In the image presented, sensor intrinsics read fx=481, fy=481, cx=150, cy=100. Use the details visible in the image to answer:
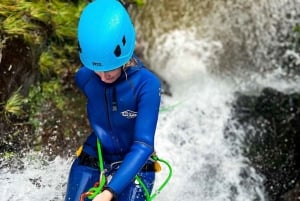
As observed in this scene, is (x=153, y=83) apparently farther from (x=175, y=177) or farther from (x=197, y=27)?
(x=197, y=27)

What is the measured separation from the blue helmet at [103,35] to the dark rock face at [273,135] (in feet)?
9.42

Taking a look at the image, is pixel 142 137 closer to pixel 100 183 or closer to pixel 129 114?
pixel 129 114

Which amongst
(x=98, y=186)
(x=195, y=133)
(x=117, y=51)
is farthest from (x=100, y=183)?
(x=195, y=133)

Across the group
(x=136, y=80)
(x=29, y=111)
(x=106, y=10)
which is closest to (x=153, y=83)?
(x=136, y=80)

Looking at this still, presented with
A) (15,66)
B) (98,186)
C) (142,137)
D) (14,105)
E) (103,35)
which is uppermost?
(103,35)

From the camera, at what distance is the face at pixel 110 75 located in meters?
2.87

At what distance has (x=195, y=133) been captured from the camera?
225 inches

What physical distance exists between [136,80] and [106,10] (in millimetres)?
471

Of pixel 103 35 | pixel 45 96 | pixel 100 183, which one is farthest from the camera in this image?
pixel 45 96

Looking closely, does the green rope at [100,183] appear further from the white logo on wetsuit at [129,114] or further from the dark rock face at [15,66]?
the dark rock face at [15,66]

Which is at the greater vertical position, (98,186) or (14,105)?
(98,186)

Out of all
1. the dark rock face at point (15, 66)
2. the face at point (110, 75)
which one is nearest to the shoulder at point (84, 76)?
the face at point (110, 75)

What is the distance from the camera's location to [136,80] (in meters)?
2.90

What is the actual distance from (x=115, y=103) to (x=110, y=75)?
7.4 inches
